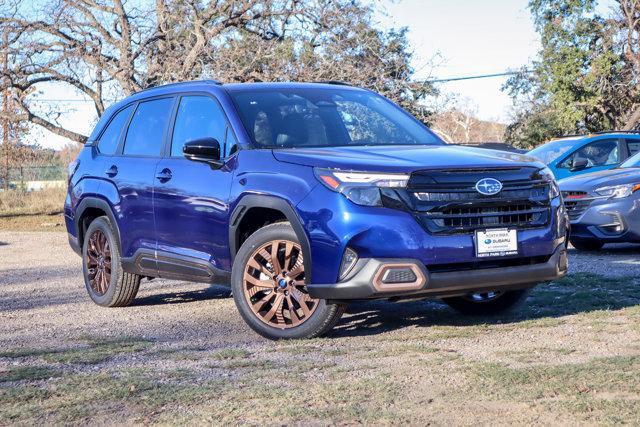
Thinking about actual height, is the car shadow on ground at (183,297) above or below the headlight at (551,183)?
below

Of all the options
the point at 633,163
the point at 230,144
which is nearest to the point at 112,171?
the point at 230,144

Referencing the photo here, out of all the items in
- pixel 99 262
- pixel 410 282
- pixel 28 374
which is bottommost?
pixel 28 374

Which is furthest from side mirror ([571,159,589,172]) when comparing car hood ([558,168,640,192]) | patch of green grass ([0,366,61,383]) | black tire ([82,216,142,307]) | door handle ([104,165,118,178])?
patch of green grass ([0,366,61,383])

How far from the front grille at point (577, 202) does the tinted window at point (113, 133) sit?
6.08 m

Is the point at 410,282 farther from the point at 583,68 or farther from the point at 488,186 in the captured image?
the point at 583,68

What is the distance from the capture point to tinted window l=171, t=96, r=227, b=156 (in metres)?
7.60

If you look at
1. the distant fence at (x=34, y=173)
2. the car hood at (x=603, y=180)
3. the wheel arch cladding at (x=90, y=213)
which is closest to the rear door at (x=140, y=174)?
the wheel arch cladding at (x=90, y=213)

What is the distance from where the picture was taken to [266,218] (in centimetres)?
707

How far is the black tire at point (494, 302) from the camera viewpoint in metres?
7.68

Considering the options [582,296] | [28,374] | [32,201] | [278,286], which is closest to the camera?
[28,374]

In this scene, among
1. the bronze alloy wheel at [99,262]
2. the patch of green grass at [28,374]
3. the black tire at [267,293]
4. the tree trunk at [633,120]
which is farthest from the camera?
the tree trunk at [633,120]

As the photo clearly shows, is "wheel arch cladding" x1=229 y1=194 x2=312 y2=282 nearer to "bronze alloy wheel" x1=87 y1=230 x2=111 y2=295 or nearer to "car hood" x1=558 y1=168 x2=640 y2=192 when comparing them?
"bronze alloy wheel" x1=87 y1=230 x2=111 y2=295

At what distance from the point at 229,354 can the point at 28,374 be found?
1.22 metres

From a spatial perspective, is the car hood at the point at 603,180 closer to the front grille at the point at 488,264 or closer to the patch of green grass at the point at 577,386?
the front grille at the point at 488,264
